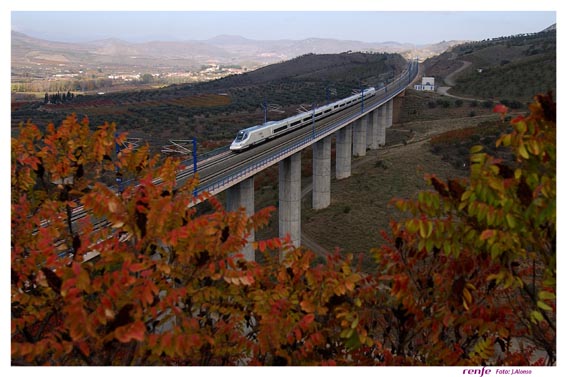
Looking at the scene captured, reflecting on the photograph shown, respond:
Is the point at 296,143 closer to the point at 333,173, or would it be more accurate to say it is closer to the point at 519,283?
the point at 333,173

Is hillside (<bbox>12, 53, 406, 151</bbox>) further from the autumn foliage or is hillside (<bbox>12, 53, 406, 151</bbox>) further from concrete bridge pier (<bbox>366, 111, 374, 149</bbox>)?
the autumn foliage

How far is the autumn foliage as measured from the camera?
7520mm

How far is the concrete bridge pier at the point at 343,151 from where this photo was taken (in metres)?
54.8

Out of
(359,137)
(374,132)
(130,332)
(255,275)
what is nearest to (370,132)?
(374,132)

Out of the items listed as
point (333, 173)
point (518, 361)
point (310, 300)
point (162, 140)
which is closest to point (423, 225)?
point (310, 300)

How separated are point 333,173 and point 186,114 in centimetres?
5314

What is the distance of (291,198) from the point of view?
136ft

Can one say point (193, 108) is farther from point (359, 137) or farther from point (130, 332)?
point (130, 332)

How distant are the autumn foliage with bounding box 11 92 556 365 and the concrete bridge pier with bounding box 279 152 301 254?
94.5ft

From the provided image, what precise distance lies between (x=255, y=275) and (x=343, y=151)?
4641cm

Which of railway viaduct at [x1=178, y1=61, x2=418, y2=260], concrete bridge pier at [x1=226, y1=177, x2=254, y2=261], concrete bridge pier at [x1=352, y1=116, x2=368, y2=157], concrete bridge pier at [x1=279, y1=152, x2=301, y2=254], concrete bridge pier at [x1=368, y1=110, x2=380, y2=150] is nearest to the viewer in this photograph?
railway viaduct at [x1=178, y1=61, x2=418, y2=260]

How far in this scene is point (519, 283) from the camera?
8367 millimetres
